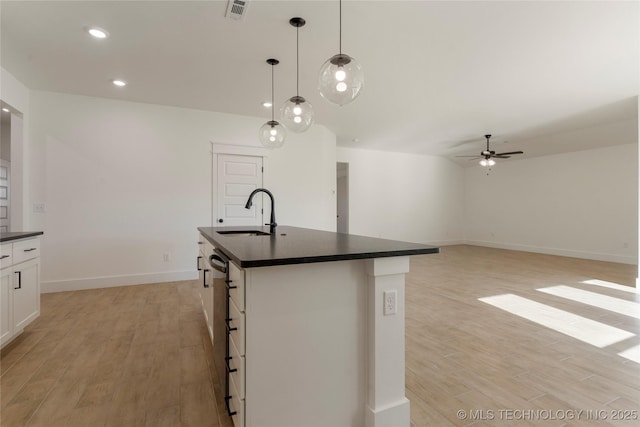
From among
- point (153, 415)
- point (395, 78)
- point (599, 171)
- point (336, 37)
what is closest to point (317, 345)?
point (153, 415)

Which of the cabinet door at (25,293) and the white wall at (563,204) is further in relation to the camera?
the white wall at (563,204)

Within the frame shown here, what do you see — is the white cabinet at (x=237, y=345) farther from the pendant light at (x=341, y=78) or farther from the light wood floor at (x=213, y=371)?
the pendant light at (x=341, y=78)

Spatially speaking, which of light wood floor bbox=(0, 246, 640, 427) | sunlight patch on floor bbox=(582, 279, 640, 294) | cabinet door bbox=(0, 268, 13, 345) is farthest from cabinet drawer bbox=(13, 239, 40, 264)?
sunlight patch on floor bbox=(582, 279, 640, 294)

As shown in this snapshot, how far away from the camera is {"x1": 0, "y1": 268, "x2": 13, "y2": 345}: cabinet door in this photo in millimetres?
2311

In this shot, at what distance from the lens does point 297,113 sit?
2.72 m

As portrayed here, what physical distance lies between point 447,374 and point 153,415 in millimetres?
1826

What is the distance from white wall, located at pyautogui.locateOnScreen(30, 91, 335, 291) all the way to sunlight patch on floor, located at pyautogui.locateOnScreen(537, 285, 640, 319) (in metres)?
4.66

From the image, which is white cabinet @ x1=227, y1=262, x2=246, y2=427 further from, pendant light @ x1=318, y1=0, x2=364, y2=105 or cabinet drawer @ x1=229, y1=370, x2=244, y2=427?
pendant light @ x1=318, y1=0, x2=364, y2=105

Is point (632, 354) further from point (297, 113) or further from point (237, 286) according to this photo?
point (297, 113)

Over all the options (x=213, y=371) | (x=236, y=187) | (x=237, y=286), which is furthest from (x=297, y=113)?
(x=236, y=187)

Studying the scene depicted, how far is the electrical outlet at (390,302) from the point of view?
5.07 ft

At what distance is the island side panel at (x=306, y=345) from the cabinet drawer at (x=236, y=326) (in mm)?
35

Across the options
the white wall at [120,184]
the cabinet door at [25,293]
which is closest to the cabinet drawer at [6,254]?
the cabinet door at [25,293]

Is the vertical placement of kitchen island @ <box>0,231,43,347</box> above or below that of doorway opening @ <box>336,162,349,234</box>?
below
